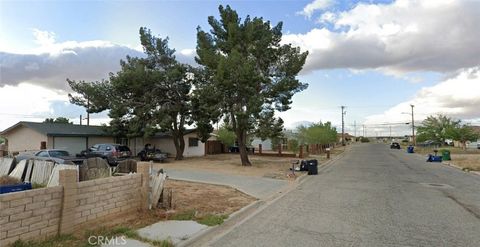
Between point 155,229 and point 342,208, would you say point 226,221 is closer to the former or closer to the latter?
point 155,229

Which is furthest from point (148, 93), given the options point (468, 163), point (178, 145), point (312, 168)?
point (468, 163)

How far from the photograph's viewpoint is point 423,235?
7957 mm

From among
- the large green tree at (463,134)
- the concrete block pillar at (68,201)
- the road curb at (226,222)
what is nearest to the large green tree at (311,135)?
the large green tree at (463,134)

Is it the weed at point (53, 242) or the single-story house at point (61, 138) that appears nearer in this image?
the weed at point (53, 242)

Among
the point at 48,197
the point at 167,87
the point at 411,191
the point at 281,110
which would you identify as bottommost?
the point at 411,191

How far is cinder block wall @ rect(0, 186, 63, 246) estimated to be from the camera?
6.21 m

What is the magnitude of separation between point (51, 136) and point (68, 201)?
89.2ft

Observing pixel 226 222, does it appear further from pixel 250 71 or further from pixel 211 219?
pixel 250 71

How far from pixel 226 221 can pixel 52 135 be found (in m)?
26.7

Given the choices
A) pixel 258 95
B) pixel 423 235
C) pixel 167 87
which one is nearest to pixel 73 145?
pixel 167 87

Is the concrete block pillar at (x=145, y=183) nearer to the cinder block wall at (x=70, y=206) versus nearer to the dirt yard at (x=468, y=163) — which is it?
the cinder block wall at (x=70, y=206)

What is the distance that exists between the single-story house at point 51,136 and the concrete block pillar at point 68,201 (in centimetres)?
2668

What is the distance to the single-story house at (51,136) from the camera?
32.1 m

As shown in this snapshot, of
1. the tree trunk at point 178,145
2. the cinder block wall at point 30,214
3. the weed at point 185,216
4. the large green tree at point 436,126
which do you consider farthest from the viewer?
the large green tree at point 436,126
